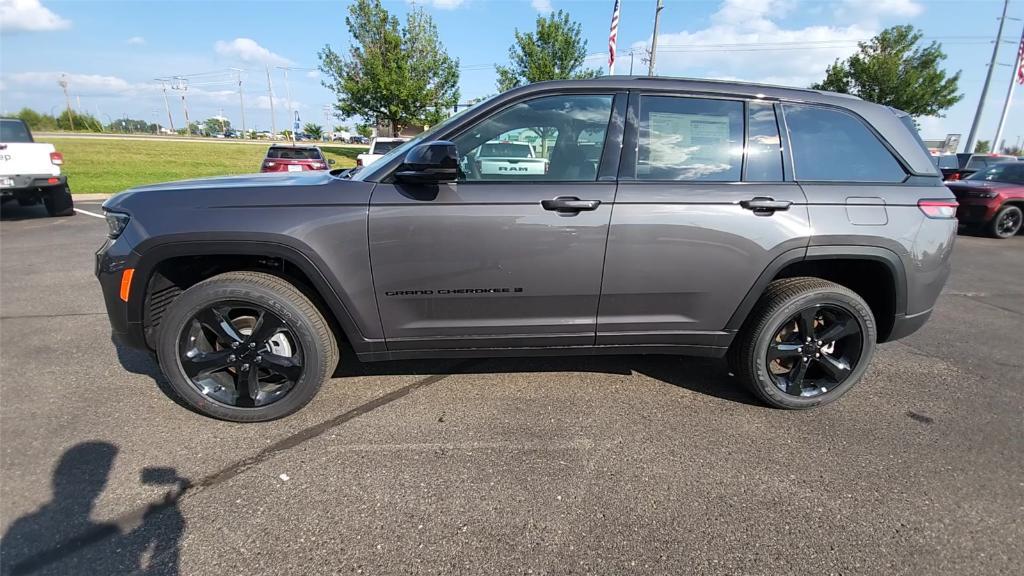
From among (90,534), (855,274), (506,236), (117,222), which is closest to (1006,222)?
(855,274)

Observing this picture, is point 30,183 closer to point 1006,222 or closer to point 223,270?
point 223,270

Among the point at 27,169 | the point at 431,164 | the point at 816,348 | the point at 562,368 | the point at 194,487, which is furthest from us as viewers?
the point at 27,169

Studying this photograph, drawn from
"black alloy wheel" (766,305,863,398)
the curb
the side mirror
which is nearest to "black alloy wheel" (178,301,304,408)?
the side mirror

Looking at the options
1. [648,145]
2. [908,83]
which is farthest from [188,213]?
[908,83]

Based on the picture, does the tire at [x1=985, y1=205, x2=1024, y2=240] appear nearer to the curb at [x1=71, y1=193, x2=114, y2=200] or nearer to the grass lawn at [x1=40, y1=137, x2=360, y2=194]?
the grass lawn at [x1=40, y1=137, x2=360, y2=194]

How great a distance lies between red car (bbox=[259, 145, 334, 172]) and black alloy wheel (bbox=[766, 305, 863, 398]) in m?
11.3

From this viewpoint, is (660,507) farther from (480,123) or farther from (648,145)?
(480,123)

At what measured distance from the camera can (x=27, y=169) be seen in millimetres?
8672

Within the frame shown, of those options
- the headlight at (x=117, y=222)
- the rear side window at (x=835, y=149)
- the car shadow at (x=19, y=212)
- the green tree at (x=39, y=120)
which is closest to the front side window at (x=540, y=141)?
the rear side window at (x=835, y=149)

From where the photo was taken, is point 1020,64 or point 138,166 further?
point 138,166

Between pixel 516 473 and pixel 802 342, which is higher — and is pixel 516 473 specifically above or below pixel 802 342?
below

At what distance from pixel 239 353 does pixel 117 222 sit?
927mm

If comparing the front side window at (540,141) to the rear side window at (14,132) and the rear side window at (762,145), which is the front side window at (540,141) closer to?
the rear side window at (762,145)

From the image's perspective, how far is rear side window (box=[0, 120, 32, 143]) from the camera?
28.6 ft
